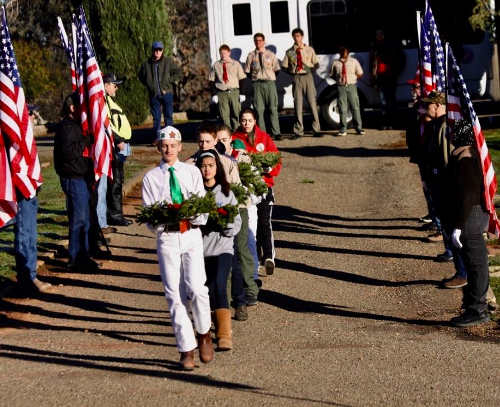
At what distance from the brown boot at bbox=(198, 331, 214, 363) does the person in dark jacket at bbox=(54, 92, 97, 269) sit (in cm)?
442

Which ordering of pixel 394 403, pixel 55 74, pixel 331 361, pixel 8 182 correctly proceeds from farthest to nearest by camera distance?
pixel 55 74 → pixel 8 182 → pixel 331 361 → pixel 394 403

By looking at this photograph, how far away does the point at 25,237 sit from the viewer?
12.7 m

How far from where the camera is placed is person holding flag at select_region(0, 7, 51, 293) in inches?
469

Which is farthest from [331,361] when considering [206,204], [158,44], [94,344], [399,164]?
[158,44]

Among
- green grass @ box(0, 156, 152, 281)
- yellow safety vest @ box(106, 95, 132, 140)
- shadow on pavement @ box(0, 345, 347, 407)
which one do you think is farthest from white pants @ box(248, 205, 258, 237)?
yellow safety vest @ box(106, 95, 132, 140)

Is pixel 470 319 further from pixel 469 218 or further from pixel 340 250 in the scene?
pixel 340 250

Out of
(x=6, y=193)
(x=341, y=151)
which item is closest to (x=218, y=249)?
(x=6, y=193)

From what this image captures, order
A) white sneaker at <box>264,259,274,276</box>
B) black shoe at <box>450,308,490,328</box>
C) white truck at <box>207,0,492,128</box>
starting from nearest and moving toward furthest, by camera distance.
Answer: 1. black shoe at <box>450,308,490,328</box>
2. white sneaker at <box>264,259,274,276</box>
3. white truck at <box>207,0,492,128</box>

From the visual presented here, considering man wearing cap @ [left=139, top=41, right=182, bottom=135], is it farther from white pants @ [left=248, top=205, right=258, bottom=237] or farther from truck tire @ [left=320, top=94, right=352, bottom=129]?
white pants @ [left=248, top=205, right=258, bottom=237]

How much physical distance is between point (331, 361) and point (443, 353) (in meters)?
0.95

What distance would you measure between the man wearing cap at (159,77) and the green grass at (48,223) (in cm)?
121

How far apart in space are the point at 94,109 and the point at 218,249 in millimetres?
4377

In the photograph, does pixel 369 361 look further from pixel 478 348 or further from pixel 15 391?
pixel 15 391

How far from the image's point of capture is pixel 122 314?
1184 cm
